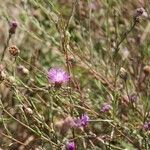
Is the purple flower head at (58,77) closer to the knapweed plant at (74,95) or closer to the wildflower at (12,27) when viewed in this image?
the knapweed plant at (74,95)

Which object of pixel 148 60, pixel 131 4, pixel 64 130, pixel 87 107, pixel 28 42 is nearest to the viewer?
pixel 64 130

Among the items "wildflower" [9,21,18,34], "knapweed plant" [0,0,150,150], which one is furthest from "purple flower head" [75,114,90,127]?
"wildflower" [9,21,18,34]

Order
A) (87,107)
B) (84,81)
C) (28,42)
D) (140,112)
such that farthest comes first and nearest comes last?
(28,42), (84,81), (140,112), (87,107)

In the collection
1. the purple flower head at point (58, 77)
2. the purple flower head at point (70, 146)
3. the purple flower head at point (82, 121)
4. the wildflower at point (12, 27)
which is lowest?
the purple flower head at point (70, 146)

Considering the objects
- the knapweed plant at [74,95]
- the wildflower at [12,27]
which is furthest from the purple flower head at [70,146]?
the wildflower at [12,27]

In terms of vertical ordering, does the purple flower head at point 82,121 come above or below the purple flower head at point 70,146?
above

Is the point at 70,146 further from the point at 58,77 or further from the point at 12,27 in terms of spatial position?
the point at 12,27

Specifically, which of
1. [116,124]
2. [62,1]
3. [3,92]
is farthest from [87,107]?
[62,1]

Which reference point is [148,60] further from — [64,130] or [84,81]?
[64,130]

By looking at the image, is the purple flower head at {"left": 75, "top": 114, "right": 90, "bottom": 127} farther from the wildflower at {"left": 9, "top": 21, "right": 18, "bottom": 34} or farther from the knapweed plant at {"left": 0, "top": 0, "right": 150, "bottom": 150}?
the wildflower at {"left": 9, "top": 21, "right": 18, "bottom": 34}

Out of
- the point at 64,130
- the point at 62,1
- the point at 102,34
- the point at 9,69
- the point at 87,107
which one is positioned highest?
the point at 62,1

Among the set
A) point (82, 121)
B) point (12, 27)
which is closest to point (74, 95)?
point (82, 121)
